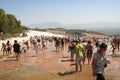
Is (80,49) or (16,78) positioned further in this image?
(80,49)

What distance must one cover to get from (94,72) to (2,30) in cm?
6961

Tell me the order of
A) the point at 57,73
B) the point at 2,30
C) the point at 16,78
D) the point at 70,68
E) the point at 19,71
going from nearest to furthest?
the point at 16,78 → the point at 19,71 → the point at 57,73 → the point at 70,68 → the point at 2,30

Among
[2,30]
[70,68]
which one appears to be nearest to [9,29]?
[2,30]

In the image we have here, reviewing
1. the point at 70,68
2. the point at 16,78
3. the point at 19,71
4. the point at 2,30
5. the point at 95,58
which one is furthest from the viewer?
the point at 2,30

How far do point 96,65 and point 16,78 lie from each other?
728 centimetres

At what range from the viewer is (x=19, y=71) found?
17094 mm

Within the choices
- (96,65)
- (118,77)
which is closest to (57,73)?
(118,77)

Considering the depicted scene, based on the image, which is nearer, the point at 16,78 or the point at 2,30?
the point at 16,78

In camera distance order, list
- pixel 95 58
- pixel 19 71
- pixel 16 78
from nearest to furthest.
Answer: pixel 95 58 → pixel 16 78 → pixel 19 71

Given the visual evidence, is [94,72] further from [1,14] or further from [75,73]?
[1,14]

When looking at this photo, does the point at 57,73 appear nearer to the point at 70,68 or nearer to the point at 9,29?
the point at 70,68

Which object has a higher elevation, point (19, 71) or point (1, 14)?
point (1, 14)

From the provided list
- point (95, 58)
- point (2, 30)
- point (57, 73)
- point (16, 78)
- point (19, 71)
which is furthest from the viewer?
point (2, 30)

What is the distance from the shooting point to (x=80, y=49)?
59.3 ft
